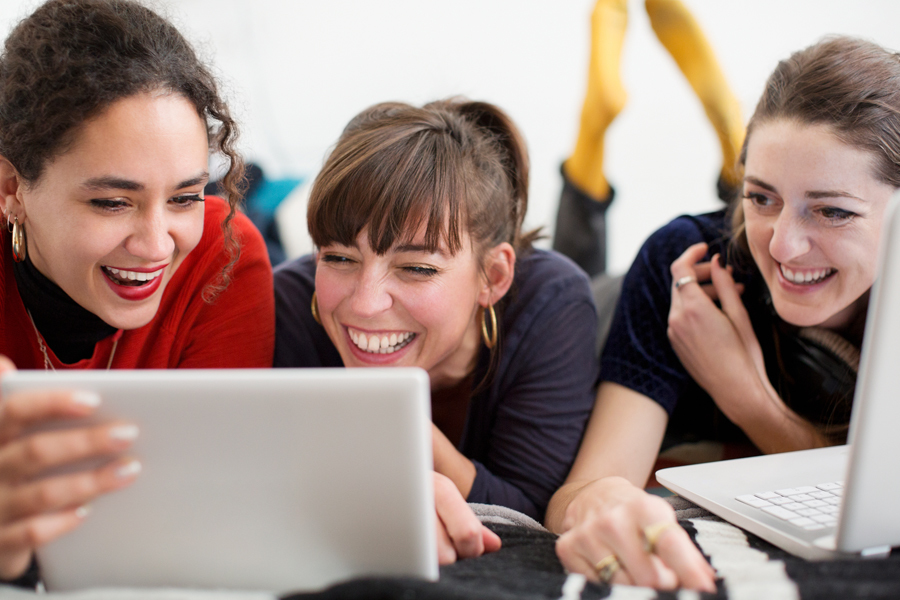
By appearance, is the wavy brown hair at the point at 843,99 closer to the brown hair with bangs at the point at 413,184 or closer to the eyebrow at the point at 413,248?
the brown hair with bangs at the point at 413,184

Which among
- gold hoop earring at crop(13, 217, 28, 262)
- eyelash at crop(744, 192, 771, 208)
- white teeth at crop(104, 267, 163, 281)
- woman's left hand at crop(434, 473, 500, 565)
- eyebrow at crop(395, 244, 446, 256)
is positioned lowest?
woman's left hand at crop(434, 473, 500, 565)

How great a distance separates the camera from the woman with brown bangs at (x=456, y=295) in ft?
3.98

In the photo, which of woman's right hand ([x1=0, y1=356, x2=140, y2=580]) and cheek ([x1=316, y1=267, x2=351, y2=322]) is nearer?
woman's right hand ([x1=0, y1=356, x2=140, y2=580])

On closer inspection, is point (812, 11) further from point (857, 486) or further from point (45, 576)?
point (45, 576)

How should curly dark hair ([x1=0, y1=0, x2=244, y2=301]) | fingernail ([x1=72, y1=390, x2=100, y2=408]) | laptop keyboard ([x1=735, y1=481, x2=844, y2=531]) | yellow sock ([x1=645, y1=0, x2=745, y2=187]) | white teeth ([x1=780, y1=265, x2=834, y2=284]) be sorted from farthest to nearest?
1. yellow sock ([x1=645, y1=0, x2=745, y2=187])
2. white teeth ([x1=780, y1=265, x2=834, y2=284])
3. curly dark hair ([x1=0, y1=0, x2=244, y2=301])
4. laptop keyboard ([x1=735, y1=481, x2=844, y2=531])
5. fingernail ([x1=72, y1=390, x2=100, y2=408])

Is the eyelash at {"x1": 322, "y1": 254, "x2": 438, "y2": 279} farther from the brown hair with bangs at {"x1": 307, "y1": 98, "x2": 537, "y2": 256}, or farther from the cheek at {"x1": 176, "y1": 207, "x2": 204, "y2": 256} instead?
the cheek at {"x1": 176, "y1": 207, "x2": 204, "y2": 256}

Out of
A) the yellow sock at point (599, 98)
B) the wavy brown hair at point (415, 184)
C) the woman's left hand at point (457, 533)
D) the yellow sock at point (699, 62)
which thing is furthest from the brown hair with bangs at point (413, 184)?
the yellow sock at point (699, 62)

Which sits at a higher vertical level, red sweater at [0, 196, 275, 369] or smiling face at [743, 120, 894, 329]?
smiling face at [743, 120, 894, 329]

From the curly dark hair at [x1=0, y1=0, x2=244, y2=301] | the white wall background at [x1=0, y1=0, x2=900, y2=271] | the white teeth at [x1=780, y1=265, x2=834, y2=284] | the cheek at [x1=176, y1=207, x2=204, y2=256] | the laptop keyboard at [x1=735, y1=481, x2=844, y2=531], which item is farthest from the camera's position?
the white wall background at [x1=0, y1=0, x2=900, y2=271]

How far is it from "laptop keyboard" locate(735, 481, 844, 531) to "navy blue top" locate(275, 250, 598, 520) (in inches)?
17.3

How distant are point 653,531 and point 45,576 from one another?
0.62 m

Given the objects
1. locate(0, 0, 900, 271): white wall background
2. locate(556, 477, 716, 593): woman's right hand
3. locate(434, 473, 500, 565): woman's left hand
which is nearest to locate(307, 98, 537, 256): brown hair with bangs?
locate(434, 473, 500, 565): woman's left hand

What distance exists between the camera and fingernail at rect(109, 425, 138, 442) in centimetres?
63

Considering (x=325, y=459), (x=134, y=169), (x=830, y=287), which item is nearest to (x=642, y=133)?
(x=830, y=287)
